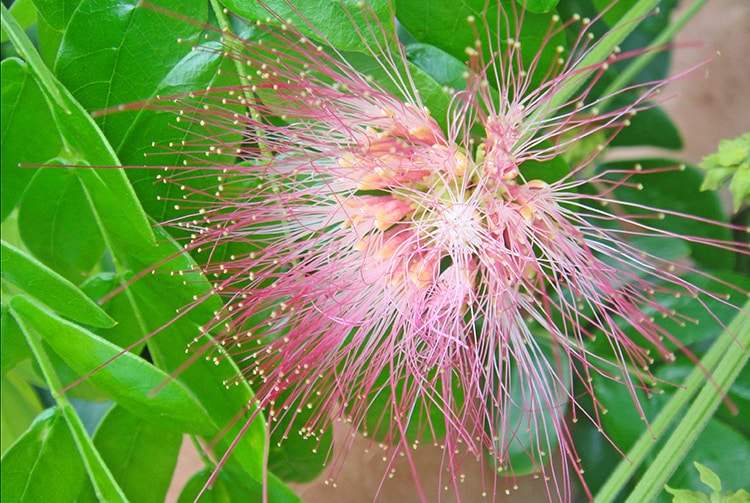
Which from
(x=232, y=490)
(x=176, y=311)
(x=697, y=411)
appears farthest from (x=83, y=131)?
(x=697, y=411)

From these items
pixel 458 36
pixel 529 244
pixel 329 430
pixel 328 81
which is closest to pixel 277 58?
pixel 328 81

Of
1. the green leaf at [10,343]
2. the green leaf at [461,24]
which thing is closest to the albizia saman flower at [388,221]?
→ the green leaf at [461,24]

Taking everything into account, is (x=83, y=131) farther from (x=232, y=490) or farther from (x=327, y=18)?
(x=232, y=490)

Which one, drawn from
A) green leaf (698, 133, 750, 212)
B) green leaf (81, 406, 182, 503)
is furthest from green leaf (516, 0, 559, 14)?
green leaf (81, 406, 182, 503)

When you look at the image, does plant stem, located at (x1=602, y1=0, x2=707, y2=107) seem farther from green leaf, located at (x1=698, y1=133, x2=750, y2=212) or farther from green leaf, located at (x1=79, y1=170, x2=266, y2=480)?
green leaf, located at (x1=79, y1=170, x2=266, y2=480)

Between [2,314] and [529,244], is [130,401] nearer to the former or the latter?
[2,314]

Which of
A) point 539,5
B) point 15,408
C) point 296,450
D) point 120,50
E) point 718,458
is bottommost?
point 15,408
